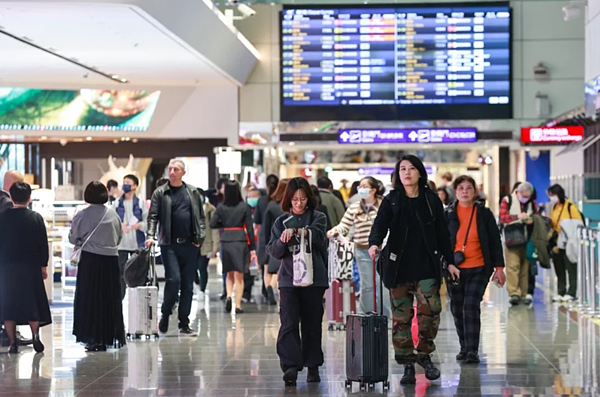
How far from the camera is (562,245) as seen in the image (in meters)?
14.9

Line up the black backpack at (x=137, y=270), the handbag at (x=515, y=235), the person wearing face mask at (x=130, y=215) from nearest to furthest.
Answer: the black backpack at (x=137, y=270) < the person wearing face mask at (x=130, y=215) < the handbag at (x=515, y=235)

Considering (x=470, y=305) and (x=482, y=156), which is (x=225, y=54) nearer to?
(x=482, y=156)

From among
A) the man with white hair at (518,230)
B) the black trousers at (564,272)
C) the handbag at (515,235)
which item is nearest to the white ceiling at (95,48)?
the man with white hair at (518,230)

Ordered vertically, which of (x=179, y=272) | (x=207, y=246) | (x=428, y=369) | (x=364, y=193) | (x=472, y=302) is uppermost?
(x=364, y=193)

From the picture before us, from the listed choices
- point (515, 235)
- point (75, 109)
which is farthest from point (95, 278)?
point (75, 109)

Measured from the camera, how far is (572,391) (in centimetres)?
816

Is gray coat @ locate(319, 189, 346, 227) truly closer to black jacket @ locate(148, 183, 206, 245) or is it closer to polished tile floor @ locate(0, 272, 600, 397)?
polished tile floor @ locate(0, 272, 600, 397)

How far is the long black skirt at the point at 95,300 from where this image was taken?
10.7 metres

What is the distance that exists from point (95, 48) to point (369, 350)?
8426 mm

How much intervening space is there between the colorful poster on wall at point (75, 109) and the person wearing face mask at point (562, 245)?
7.91 meters

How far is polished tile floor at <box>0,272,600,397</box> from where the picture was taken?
329 inches

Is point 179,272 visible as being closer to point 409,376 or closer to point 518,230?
point 409,376

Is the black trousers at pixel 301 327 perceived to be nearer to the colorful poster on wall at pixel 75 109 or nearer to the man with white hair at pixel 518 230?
the man with white hair at pixel 518 230

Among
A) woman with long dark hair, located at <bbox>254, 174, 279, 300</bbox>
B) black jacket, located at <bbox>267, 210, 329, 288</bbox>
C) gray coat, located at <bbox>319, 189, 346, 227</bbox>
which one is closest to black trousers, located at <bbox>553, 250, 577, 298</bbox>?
gray coat, located at <bbox>319, 189, 346, 227</bbox>
